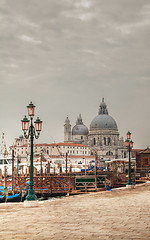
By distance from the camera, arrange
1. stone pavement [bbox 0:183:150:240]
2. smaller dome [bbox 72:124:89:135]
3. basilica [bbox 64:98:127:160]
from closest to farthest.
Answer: stone pavement [bbox 0:183:150:240], basilica [bbox 64:98:127:160], smaller dome [bbox 72:124:89:135]

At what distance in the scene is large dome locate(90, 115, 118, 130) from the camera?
183500 millimetres

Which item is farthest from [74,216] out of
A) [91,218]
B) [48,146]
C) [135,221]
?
[48,146]

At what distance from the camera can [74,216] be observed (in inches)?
478

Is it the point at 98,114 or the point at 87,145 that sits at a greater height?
the point at 98,114

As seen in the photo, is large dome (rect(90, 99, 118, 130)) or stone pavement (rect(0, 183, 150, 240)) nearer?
stone pavement (rect(0, 183, 150, 240))

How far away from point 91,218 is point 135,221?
1.42 m

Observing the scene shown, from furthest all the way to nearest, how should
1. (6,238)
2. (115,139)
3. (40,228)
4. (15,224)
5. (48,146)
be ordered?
(115,139), (48,146), (15,224), (40,228), (6,238)

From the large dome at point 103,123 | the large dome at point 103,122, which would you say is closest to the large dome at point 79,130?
the large dome at point 103,122

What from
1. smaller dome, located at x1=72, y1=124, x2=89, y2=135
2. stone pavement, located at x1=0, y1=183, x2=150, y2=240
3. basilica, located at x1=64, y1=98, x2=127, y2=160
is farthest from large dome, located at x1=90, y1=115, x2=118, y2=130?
stone pavement, located at x1=0, y1=183, x2=150, y2=240

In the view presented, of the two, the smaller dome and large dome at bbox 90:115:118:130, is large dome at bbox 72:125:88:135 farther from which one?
large dome at bbox 90:115:118:130

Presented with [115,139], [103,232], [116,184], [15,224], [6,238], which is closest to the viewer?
[6,238]

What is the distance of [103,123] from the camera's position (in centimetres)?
18400

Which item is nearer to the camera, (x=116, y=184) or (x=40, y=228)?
(x=40, y=228)

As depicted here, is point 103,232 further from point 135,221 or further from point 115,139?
point 115,139
